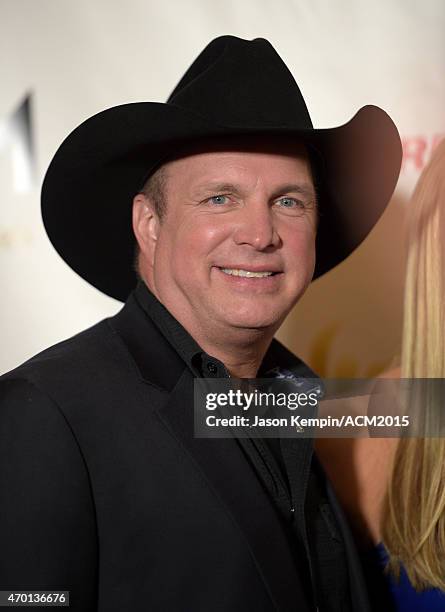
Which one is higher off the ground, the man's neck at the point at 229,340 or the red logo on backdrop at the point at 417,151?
the red logo on backdrop at the point at 417,151

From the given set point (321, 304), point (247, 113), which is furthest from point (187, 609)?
point (321, 304)

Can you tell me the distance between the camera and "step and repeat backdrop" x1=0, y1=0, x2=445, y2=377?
5.16ft

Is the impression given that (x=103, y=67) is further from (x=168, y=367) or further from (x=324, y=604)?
(x=324, y=604)

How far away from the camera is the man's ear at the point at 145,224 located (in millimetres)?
1284

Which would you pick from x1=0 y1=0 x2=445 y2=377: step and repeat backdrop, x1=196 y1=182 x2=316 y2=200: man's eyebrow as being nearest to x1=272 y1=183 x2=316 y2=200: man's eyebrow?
x1=196 y1=182 x2=316 y2=200: man's eyebrow

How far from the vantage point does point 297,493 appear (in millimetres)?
1198

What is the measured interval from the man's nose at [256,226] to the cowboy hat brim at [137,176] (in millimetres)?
102

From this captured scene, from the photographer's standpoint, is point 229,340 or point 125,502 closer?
point 125,502

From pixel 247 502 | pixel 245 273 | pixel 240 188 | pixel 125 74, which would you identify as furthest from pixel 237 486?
pixel 125 74

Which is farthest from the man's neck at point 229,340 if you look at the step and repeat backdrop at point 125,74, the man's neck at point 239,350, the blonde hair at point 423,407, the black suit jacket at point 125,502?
the step and repeat backdrop at point 125,74

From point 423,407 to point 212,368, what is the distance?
40cm

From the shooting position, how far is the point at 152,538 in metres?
1.06

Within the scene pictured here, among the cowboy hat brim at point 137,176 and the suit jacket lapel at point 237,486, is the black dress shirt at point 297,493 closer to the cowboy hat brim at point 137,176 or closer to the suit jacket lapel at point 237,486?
the suit jacket lapel at point 237,486

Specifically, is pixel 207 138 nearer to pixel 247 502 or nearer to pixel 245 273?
pixel 245 273
